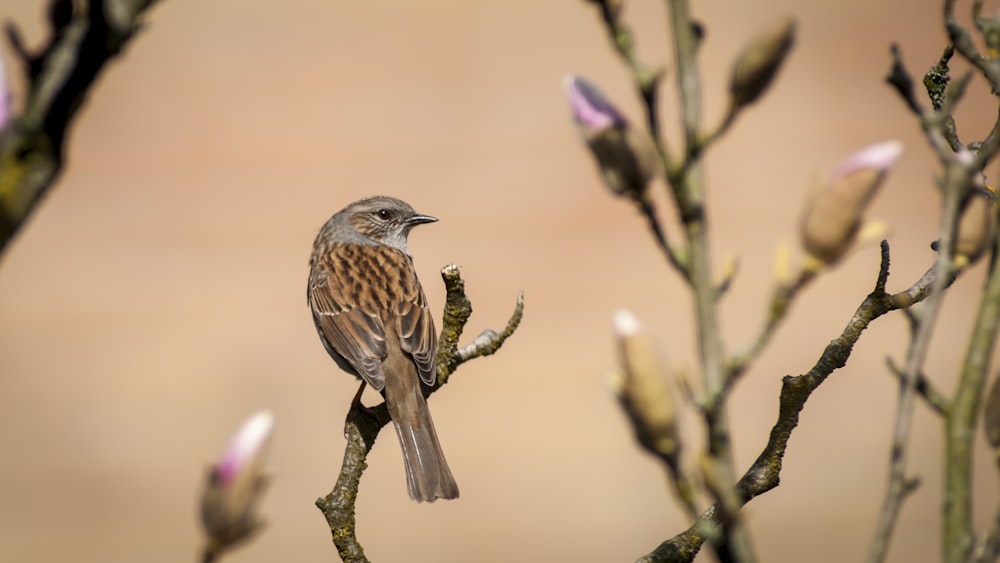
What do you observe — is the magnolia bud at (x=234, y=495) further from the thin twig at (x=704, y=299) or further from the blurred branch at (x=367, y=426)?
the blurred branch at (x=367, y=426)

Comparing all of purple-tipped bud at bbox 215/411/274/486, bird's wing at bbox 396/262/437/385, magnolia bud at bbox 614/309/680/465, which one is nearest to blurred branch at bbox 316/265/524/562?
bird's wing at bbox 396/262/437/385

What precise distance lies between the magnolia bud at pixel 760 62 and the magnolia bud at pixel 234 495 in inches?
28.8

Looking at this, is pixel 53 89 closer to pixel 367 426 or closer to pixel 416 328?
pixel 367 426

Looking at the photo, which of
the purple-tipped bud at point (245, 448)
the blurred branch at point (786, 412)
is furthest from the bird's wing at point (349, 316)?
the purple-tipped bud at point (245, 448)

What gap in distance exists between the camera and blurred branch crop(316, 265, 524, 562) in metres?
3.50

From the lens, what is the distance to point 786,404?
3059mm

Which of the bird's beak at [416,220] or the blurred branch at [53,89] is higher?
the bird's beak at [416,220]

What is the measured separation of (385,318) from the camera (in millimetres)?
6133

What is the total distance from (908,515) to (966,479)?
1290 cm

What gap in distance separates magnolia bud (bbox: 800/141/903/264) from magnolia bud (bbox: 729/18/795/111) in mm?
144

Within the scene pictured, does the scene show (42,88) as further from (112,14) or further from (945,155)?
(945,155)

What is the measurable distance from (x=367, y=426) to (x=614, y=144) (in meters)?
3.06

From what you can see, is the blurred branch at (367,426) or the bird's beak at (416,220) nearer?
the blurred branch at (367,426)

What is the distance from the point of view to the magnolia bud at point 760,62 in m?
1.39
